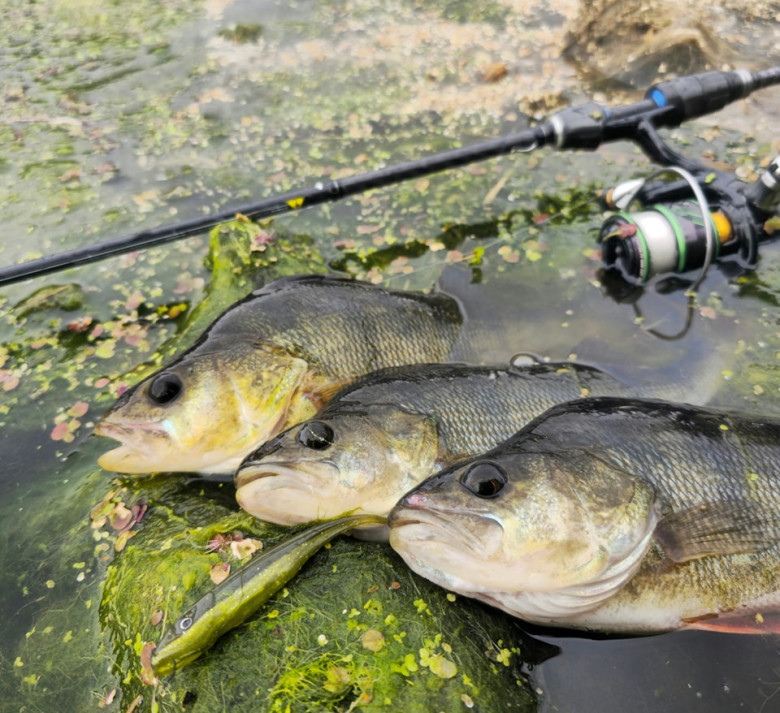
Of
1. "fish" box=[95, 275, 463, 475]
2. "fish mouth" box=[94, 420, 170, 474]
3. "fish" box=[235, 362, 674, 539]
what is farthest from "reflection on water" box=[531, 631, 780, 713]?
"fish mouth" box=[94, 420, 170, 474]

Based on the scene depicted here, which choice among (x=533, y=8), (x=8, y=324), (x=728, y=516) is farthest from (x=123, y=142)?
(x=728, y=516)

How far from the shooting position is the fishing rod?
4414 mm

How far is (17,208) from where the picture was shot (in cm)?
596

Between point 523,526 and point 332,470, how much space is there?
2.90 ft

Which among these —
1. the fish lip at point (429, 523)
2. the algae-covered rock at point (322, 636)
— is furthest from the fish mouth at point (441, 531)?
the algae-covered rock at point (322, 636)

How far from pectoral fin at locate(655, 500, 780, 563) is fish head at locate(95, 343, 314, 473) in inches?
77.8

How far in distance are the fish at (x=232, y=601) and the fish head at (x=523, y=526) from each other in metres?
0.41

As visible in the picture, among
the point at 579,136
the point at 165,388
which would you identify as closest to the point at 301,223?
the point at 579,136

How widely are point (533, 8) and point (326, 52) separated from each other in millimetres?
3213

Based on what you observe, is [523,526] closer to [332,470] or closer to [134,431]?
[332,470]

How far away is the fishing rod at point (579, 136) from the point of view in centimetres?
441

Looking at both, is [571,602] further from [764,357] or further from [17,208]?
[17,208]

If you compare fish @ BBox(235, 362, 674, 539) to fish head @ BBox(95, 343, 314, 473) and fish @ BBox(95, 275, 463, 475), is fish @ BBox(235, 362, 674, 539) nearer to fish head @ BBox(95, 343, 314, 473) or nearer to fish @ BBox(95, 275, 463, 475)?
fish @ BBox(95, 275, 463, 475)

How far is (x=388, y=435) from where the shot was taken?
2.93 meters
